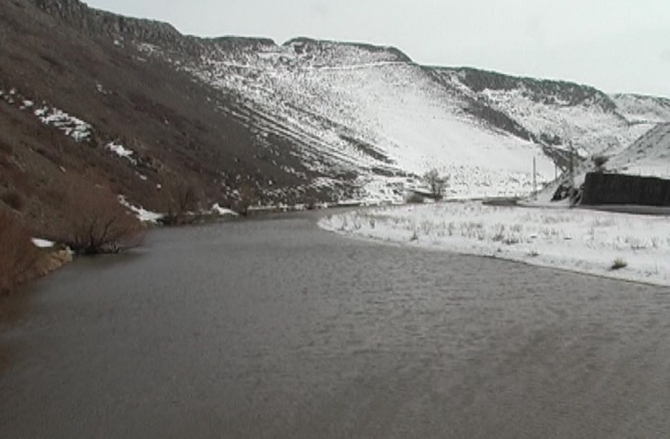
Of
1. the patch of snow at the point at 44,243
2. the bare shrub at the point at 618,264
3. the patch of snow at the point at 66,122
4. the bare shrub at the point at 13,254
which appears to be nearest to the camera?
the bare shrub at the point at 13,254

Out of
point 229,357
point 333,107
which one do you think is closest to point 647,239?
point 229,357

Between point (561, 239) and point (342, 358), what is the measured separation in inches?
732

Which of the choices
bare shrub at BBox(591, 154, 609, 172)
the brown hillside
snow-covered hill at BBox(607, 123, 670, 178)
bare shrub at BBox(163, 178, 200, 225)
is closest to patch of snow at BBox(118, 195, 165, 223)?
bare shrub at BBox(163, 178, 200, 225)

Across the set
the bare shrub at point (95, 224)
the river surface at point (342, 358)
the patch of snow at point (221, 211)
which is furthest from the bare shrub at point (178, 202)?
the river surface at point (342, 358)

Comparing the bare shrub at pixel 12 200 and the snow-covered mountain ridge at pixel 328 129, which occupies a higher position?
the snow-covered mountain ridge at pixel 328 129

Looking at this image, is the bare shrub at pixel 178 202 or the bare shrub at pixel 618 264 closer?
the bare shrub at pixel 618 264

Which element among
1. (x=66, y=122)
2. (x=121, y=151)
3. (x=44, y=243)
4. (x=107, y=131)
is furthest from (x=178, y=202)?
(x=44, y=243)

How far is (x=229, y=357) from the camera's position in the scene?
13.3 metres

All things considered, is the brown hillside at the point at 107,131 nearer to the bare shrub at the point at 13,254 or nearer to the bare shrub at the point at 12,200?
the bare shrub at the point at 12,200

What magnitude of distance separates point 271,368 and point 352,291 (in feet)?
27.8

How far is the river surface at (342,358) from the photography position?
380 inches

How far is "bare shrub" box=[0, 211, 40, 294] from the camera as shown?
69.0ft

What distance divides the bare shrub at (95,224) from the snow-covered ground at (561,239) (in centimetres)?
1401

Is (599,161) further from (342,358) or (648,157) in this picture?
(342,358)
